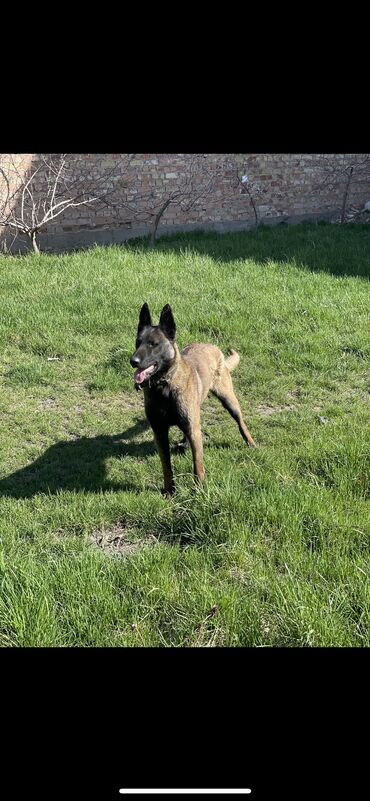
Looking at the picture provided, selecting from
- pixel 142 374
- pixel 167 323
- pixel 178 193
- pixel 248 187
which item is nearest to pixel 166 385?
pixel 142 374

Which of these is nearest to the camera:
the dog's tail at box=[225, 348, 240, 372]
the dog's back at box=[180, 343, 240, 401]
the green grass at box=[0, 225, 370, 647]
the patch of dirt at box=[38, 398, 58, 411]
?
the green grass at box=[0, 225, 370, 647]

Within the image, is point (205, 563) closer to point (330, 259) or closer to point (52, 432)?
point (52, 432)

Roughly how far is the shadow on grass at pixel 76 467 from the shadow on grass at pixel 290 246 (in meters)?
5.07

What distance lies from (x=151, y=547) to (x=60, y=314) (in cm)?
456

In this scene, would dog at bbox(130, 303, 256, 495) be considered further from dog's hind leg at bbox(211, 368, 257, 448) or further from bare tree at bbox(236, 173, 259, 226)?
bare tree at bbox(236, 173, 259, 226)

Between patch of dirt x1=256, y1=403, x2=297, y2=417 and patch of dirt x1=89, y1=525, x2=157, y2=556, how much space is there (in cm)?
218

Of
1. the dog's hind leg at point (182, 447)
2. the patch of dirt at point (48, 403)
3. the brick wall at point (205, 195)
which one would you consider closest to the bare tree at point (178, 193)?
the brick wall at point (205, 195)

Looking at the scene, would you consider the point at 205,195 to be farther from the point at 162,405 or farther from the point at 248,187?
the point at 162,405

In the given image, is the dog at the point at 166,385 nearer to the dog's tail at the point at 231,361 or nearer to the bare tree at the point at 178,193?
the dog's tail at the point at 231,361

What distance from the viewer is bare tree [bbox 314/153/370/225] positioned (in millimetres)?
14461

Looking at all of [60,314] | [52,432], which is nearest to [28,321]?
[60,314]

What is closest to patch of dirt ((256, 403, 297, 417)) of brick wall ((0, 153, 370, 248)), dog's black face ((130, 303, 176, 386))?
dog's black face ((130, 303, 176, 386))

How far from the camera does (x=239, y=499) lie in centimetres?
366

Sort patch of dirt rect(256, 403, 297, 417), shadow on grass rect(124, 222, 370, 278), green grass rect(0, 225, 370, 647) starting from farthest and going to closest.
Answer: shadow on grass rect(124, 222, 370, 278)
patch of dirt rect(256, 403, 297, 417)
green grass rect(0, 225, 370, 647)
